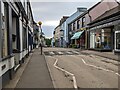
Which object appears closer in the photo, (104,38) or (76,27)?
(104,38)

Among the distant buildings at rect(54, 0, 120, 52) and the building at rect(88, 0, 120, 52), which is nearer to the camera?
the building at rect(88, 0, 120, 52)

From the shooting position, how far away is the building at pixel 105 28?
2680 centimetres

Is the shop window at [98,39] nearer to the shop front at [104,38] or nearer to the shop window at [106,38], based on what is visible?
the shop front at [104,38]

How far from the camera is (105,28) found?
3161 cm

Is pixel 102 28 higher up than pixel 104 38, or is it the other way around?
pixel 102 28

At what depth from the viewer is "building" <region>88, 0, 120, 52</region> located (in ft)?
87.9

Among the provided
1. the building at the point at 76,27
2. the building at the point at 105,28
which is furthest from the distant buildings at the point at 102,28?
the building at the point at 76,27

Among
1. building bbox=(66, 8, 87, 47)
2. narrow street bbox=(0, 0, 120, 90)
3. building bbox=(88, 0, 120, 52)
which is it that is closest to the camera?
narrow street bbox=(0, 0, 120, 90)

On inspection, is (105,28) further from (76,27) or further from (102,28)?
(76,27)

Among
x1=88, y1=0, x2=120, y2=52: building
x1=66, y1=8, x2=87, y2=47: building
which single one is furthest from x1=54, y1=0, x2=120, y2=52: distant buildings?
x1=66, y1=8, x2=87, y2=47: building

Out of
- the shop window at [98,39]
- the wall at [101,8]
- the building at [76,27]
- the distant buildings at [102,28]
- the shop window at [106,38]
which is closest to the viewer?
the distant buildings at [102,28]

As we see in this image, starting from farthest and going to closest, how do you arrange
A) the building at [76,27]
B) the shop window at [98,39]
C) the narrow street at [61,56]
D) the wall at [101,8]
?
the building at [76,27]
the wall at [101,8]
the shop window at [98,39]
the narrow street at [61,56]

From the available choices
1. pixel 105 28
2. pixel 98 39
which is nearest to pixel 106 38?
pixel 105 28

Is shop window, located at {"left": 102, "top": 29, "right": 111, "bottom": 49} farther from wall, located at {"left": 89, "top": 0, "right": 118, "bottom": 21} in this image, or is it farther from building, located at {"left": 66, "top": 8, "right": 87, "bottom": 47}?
building, located at {"left": 66, "top": 8, "right": 87, "bottom": 47}
